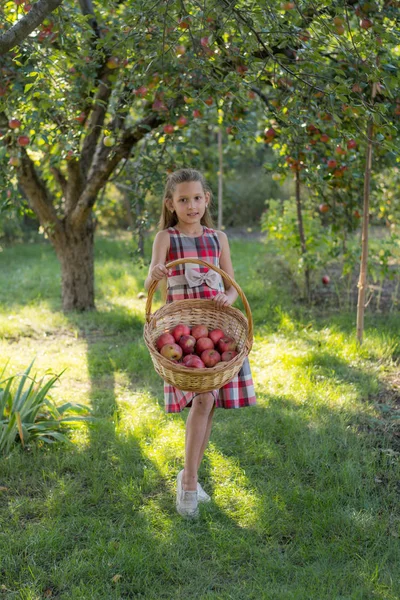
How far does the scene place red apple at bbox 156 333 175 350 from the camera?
2476 mm

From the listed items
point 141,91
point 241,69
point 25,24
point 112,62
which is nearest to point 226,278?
Result: point 25,24

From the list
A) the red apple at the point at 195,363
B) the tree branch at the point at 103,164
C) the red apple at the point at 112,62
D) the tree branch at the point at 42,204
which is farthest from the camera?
the tree branch at the point at 42,204

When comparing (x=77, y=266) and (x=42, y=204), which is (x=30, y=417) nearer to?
(x=77, y=266)

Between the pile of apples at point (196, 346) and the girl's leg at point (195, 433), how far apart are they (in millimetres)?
177

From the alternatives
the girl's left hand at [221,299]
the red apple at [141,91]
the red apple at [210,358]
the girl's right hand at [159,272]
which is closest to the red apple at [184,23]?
the red apple at [141,91]

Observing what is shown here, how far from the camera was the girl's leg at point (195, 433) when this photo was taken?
2564mm

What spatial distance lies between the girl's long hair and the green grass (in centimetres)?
113

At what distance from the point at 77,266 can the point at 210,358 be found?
3764 millimetres

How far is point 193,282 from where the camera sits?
107 inches

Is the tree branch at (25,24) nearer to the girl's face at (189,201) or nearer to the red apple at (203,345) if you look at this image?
the girl's face at (189,201)

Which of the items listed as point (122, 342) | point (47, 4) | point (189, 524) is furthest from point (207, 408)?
point (122, 342)

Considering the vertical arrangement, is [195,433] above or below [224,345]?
below

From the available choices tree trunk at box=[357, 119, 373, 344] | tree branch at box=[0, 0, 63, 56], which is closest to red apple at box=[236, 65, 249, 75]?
tree branch at box=[0, 0, 63, 56]

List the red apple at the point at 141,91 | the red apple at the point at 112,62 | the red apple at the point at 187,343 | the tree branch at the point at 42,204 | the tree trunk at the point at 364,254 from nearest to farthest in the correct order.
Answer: the red apple at the point at 187,343, the red apple at the point at 141,91, the red apple at the point at 112,62, the tree trunk at the point at 364,254, the tree branch at the point at 42,204
